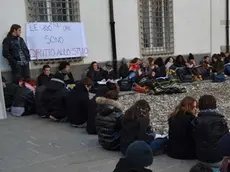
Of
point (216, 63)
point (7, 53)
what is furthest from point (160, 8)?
point (7, 53)

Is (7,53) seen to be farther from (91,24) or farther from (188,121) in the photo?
(188,121)

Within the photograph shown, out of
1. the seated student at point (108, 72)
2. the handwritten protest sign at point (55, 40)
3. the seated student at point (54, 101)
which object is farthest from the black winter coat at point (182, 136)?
the seated student at point (108, 72)

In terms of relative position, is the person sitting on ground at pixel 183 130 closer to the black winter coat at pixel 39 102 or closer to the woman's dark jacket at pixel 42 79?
the black winter coat at pixel 39 102

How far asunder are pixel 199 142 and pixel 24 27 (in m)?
6.35

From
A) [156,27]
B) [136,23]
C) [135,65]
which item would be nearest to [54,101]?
[135,65]

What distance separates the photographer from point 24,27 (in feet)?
30.0

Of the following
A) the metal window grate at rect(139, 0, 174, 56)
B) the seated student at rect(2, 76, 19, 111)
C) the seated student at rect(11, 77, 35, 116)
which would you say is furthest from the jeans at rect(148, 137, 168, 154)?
the metal window grate at rect(139, 0, 174, 56)

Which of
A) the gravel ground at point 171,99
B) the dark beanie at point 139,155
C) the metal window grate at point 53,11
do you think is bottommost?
the gravel ground at point 171,99

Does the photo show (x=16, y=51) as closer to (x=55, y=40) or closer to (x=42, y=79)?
(x=42, y=79)

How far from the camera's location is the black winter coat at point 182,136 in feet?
14.2

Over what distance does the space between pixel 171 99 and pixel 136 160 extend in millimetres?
6084

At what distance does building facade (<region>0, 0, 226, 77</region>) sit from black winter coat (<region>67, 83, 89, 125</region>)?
3279 mm

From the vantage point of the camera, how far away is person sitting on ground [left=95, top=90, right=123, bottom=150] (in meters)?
4.79

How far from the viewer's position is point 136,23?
11844 millimetres
